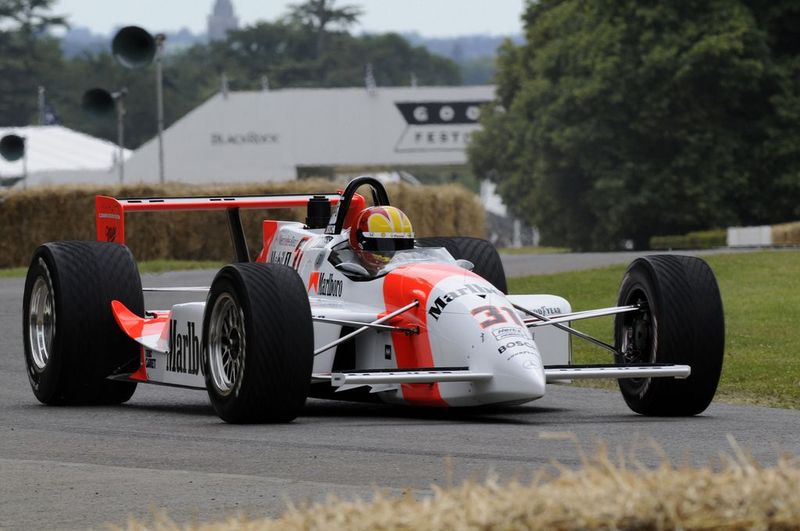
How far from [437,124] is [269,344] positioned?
73.8 m

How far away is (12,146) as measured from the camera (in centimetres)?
4359

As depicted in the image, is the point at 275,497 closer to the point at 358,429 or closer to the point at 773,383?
the point at 358,429

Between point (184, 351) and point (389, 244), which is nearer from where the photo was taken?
point (184, 351)

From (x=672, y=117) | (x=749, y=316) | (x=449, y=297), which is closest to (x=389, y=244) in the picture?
(x=449, y=297)

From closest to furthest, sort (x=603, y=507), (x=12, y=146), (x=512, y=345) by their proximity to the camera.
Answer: (x=603, y=507)
(x=512, y=345)
(x=12, y=146)

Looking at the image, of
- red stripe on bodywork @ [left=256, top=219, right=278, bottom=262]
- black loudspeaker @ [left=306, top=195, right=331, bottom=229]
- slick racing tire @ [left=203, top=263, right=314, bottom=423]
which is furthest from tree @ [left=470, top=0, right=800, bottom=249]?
slick racing tire @ [left=203, top=263, right=314, bottom=423]

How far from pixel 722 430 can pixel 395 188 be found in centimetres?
3836

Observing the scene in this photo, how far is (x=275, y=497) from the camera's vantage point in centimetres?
709

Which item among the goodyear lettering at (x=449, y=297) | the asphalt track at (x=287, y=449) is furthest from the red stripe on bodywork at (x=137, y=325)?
the goodyear lettering at (x=449, y=297)

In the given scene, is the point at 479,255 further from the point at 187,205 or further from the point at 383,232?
the point at 187,205

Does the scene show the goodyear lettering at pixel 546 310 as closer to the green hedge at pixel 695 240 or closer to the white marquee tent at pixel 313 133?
the green hedge at pixel 695 240

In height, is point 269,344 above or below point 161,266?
above

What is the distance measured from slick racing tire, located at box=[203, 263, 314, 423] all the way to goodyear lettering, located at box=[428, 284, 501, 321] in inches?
32.6

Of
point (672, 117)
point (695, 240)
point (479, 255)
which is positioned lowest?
point (695, 240)
